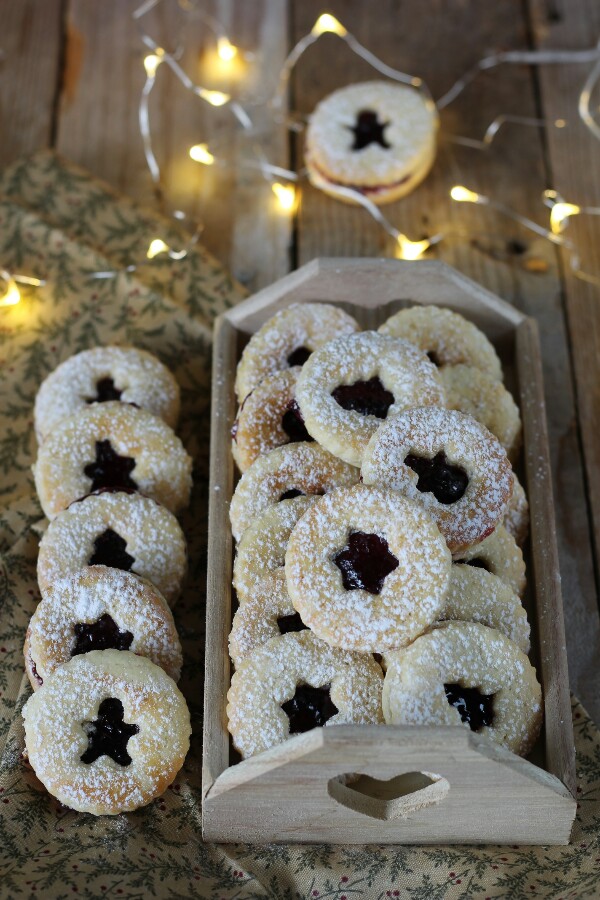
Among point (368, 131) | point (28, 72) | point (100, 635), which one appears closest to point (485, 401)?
point (100, 635)

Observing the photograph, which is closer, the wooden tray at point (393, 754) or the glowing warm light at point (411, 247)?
the wooden tray at point (393, 754)

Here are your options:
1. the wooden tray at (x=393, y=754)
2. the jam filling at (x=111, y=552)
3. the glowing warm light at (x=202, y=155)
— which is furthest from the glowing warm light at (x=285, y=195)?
the jam filling at (x=111, y=552)

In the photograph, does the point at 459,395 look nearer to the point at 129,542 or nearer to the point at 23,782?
the point at 129,542

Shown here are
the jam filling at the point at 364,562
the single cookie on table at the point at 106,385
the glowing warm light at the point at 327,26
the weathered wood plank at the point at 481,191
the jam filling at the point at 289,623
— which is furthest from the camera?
the glowing warm light at the point at 327,26

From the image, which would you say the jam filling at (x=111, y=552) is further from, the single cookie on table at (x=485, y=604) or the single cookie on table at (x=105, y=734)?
the single cookie on table at (x=485, y=604)

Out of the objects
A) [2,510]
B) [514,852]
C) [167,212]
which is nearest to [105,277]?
[167,212]

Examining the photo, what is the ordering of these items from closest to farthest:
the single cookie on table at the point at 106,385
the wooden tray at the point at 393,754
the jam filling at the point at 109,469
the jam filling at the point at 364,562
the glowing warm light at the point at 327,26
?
the wooden tray at the point at 393,754 → the jam filling at the point at 364,562 → the jam filling at the point at 109,469 → the single cookie on table at the point at 106,385 → the glowing warm light at the point at 327,26

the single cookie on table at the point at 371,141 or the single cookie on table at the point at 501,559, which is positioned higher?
the single cookie on table at the point at 371,141

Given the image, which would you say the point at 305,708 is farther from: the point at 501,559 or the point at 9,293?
the point at 9,293
